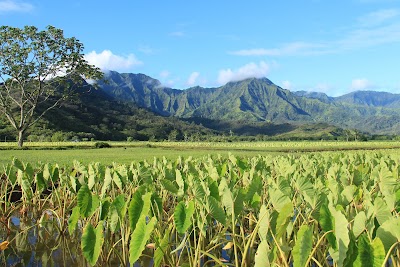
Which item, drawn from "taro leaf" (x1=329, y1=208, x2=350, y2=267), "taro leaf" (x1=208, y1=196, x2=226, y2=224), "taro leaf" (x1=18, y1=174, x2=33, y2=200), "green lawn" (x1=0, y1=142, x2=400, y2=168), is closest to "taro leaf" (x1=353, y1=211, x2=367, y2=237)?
"taro leaf" (x1=329, y1=208, x2=350, y2=267)

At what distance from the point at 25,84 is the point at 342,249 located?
32164 mm

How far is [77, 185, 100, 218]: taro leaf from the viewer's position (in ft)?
13.0

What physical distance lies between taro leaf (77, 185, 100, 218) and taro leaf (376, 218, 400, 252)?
2691 millimetres

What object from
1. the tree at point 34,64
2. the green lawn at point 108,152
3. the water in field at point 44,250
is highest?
the tree at point 34,64

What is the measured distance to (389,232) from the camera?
2240 millimetres

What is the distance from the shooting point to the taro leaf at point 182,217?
3.17 meters

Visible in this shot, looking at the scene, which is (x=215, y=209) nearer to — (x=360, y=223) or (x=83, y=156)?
(x=360, y=223)

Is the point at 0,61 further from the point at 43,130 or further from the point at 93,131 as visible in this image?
the point at 93,131

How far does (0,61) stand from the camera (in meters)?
28.5

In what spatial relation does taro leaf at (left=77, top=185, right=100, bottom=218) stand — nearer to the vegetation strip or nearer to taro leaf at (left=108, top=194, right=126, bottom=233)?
the vegetation strip

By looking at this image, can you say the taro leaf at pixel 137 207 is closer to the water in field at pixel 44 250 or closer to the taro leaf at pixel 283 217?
the water in field at pixel 44 250

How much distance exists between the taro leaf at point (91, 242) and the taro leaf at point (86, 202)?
96cm

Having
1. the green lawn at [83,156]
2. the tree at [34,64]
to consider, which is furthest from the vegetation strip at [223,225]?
the tree at [34,64]

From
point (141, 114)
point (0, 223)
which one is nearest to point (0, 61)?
point (0, 223)
